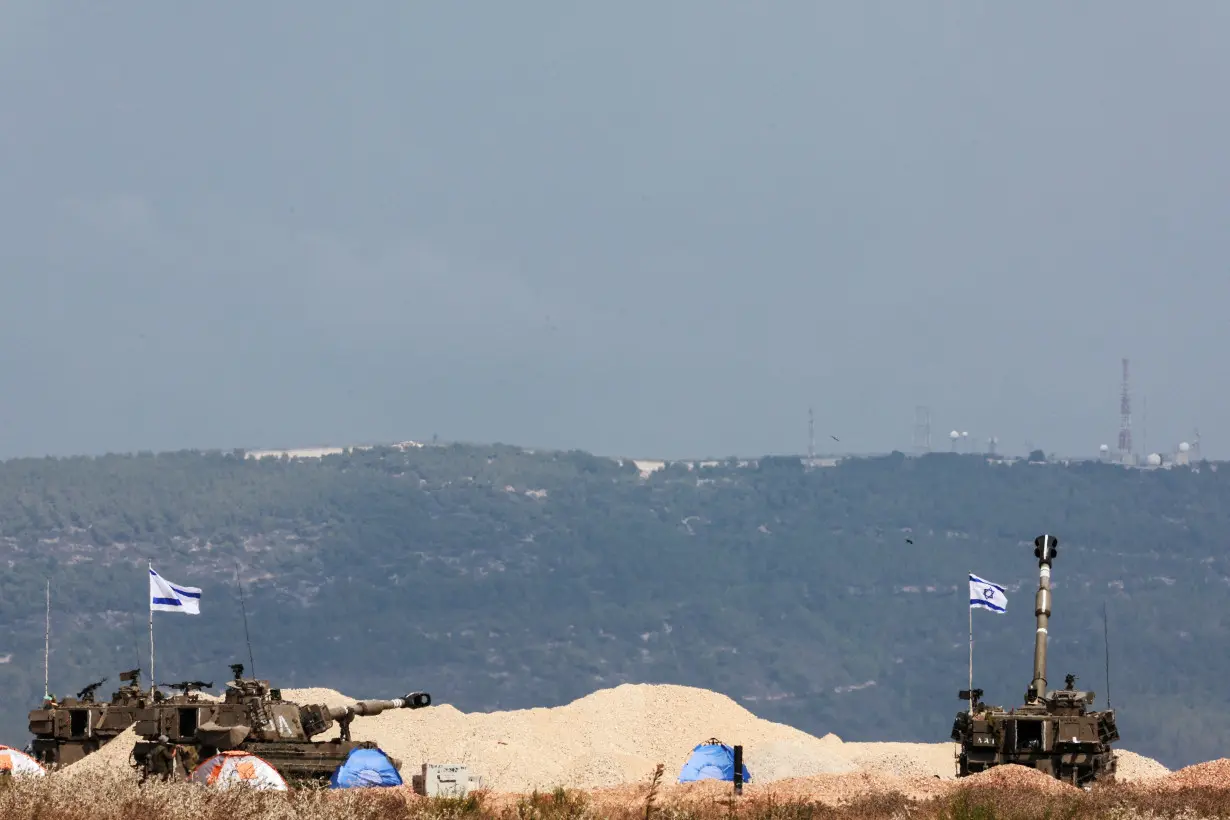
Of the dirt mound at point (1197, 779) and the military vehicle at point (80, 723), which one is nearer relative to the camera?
the dirt mound at point (1197, 779)

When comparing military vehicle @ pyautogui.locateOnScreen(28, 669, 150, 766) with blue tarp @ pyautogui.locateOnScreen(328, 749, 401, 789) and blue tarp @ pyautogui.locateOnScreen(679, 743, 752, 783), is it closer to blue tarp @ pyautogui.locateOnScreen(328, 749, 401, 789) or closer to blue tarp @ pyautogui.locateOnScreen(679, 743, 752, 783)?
blue tarp @ pyautogui.locateOnScreen(328, 749, 401, 789)

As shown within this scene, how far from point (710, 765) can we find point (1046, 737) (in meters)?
9.63

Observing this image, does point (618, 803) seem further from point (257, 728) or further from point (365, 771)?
point (257, 728)

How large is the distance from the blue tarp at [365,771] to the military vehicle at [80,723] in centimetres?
1368

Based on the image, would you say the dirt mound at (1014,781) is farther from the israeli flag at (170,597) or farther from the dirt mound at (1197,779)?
the israeli flag at (170,597)

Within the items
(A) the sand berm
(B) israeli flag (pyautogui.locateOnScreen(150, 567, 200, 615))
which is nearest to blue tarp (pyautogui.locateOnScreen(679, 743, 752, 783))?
(A) the sand berm

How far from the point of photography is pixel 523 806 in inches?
→ 1441

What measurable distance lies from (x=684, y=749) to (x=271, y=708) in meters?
34.5

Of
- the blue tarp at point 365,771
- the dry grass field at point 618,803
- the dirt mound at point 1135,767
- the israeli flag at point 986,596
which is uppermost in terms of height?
the israeli flag at point 986,596

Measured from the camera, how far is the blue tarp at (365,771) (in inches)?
1992

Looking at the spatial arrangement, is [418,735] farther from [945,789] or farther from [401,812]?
[401,812]

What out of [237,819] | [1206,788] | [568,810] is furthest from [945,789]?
[237,819]

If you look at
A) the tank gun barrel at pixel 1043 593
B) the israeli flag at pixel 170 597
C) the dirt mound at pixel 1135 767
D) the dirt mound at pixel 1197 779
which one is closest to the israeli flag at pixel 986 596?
the tank gun barrel at pixel 1043 593

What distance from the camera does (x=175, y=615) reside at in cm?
18612
